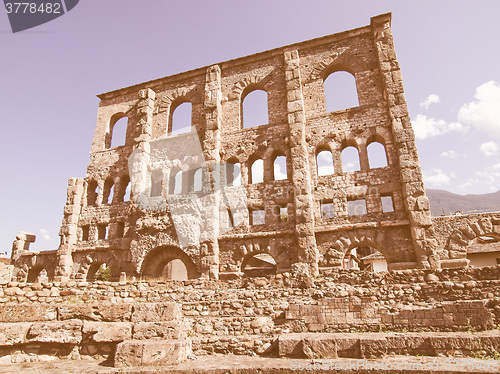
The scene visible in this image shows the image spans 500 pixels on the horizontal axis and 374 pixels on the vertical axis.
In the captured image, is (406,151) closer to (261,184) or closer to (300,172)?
(300,172)

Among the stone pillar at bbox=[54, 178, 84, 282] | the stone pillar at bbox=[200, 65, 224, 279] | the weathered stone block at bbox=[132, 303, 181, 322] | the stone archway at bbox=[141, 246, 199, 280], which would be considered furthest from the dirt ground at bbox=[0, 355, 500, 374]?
the stone pillar at bbox=[54, 178, 84, 282]

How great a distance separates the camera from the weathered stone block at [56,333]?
5324 mm

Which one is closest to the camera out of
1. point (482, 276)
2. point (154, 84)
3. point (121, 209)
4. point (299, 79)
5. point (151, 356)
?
point (151, 356)

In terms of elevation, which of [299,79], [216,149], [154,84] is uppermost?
[154,84]

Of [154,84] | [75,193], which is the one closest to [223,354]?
[75,193]

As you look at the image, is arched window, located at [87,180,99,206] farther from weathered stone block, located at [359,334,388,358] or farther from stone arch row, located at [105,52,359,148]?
weathered stone block, located at [359,334,388,358]

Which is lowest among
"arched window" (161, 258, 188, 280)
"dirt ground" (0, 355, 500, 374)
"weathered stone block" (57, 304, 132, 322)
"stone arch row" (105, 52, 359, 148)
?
"dirt ground" (0, 355, 500, 374)

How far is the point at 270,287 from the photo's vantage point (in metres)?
8.27

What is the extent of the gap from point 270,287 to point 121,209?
33.1 ft

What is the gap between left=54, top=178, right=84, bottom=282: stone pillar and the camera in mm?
14625

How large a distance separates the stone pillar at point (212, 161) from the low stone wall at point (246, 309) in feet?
12.4

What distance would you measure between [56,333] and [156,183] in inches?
409

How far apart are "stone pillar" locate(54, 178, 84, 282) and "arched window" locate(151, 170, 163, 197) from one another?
4.28 m

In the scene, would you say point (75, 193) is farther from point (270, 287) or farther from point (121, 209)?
point (270, 287)
